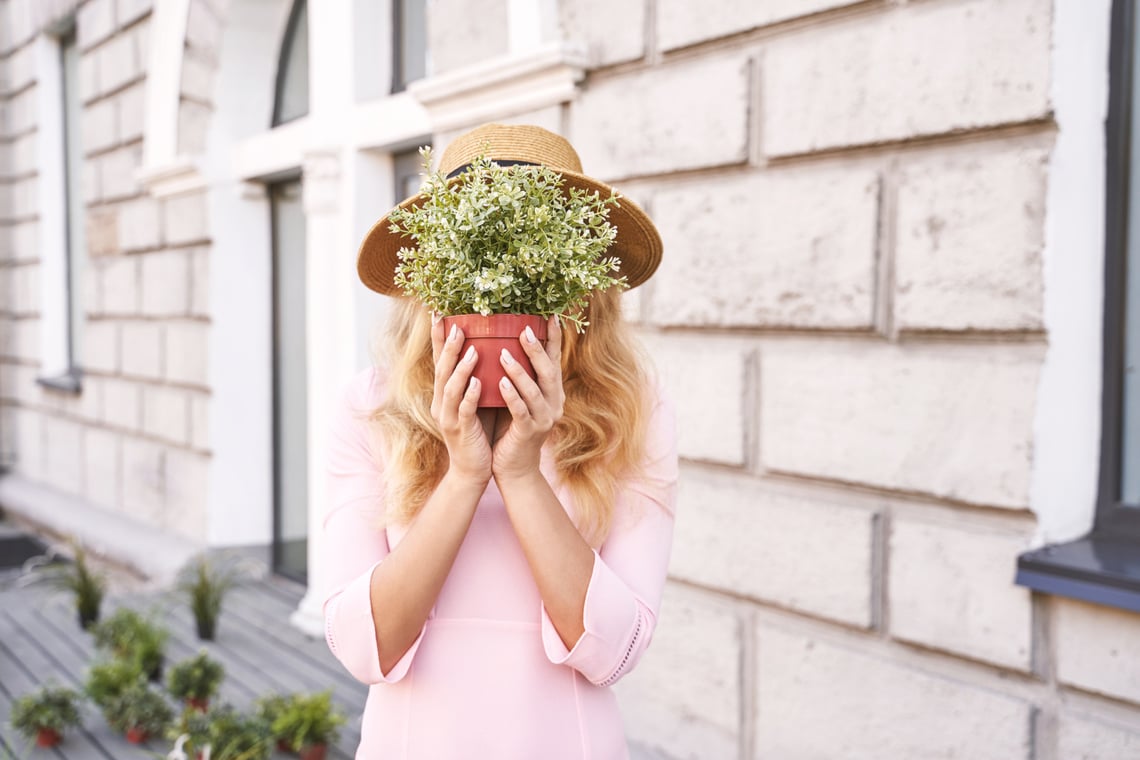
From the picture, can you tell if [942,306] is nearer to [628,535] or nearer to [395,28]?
[628,535]

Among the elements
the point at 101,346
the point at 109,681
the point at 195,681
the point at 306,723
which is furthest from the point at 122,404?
the point at 306,723

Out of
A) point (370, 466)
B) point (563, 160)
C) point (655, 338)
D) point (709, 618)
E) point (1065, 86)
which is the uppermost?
point (1065, 86)

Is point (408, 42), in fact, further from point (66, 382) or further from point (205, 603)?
point (66, 382)

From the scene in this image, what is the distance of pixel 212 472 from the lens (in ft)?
19.7

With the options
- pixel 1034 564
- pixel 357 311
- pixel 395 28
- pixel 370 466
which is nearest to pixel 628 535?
pixel 370 466

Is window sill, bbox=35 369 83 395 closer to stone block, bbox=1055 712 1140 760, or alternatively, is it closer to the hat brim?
the hat brim

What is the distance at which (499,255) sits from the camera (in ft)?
4.42

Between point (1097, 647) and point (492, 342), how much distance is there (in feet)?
5.89

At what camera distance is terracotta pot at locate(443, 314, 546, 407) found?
133 centimetres

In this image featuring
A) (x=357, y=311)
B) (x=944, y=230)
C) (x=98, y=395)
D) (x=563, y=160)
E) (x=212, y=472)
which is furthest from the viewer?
(x=98, y=395)

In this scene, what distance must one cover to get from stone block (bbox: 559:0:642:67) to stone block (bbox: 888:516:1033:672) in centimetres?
180

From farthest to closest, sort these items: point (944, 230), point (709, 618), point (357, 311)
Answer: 1. point (357, 311)
2. point (709, 618)
3. point (944, 230)

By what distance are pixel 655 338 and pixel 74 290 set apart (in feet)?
22.8

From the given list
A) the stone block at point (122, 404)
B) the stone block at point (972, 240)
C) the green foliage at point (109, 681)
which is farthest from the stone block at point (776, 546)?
the stone block at point (122, 404)
